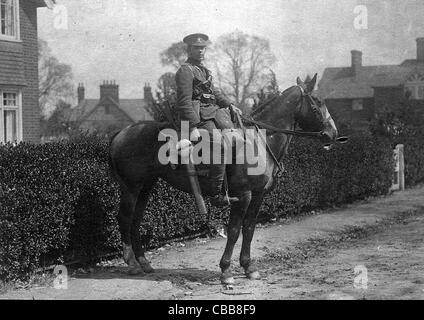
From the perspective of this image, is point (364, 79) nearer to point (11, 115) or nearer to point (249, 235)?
point (11, 115)

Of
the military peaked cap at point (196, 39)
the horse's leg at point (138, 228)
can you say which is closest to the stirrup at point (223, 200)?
the horse's leg at point (138, 228)

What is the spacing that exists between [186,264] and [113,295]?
212cm

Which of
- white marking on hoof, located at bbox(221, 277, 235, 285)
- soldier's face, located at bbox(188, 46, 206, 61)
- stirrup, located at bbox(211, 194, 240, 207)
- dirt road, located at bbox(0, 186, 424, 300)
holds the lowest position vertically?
dirt road, located at bbox(0, 186, 424, 300)

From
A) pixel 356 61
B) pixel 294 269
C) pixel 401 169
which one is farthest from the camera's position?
pixel 356 61

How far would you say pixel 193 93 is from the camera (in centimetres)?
764

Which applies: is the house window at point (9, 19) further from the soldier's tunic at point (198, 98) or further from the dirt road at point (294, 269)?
the soldier's tunic at point (198, 98)

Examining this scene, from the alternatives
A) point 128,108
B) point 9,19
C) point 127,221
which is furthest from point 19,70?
point 128,108

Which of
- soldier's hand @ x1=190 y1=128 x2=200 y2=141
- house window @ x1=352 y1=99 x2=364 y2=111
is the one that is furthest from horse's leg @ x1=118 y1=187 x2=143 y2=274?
house window @ x1=352 y1=99 x2=364 y2=111

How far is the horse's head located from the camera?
8.09 m

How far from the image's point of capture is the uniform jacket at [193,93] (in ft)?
23.8

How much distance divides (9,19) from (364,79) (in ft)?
154

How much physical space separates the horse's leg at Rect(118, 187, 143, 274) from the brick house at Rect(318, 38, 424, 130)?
45.7 metres

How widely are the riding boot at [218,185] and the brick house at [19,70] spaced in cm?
1260

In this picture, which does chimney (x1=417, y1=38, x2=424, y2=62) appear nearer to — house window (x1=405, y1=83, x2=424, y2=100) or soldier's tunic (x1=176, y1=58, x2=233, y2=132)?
house window (x1=405, y1=83, x2=424, y2=100)
